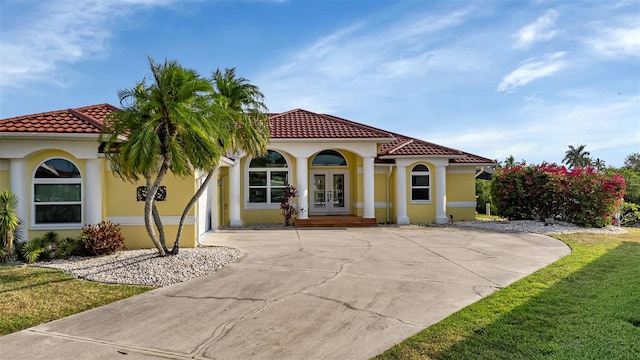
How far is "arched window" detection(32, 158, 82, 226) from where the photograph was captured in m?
11.3

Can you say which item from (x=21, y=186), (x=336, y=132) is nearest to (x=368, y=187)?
(x=336, y=132)

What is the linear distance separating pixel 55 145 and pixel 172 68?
4.92 meters

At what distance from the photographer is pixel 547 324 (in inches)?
221

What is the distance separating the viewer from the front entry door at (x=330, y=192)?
854 inches

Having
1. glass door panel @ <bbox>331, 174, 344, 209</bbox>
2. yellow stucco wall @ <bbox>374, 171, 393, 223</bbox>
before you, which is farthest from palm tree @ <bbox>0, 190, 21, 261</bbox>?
yellow stucco wall @ <bbox>374, 171, 393, 223</bbox>

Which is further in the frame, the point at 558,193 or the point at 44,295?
the point at 558,193

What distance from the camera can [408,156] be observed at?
19.6 metres

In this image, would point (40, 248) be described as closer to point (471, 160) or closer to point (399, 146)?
point (399, 146)

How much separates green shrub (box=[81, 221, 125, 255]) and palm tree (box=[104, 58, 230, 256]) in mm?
2477

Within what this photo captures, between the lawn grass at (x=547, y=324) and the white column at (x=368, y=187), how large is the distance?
422 inches

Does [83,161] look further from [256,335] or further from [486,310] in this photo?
[486,310]

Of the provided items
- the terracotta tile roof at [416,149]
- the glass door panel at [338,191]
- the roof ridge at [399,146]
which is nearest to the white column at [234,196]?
the glass door panel at [338,191]

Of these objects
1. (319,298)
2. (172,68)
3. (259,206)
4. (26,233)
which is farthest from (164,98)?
(259,206)

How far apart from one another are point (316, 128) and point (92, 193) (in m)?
10.9
